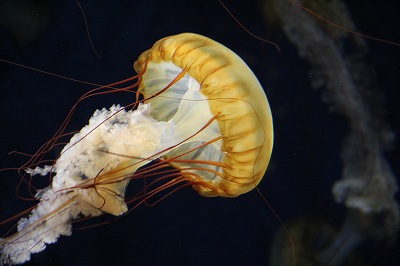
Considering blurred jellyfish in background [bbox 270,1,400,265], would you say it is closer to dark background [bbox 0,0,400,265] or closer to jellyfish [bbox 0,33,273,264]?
dark background [bbox 0,0,400,265]

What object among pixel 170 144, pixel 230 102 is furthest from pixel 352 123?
pixel 170 144

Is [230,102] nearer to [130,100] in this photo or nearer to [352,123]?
[130,100]

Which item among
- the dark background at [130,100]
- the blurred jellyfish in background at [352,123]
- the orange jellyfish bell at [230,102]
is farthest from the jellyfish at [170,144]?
the blurred jellyfish in background at [352,123]

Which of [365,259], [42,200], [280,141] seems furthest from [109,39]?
[365,259]

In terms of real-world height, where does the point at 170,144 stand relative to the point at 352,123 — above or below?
above

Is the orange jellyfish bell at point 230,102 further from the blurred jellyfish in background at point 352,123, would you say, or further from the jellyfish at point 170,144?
the blurred jellyfish in background at point 352,123

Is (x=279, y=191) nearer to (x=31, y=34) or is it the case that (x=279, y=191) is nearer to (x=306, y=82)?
(x=306, y=82)

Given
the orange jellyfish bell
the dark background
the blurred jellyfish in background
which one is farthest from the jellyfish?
the blurred jellyfish in background
